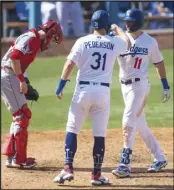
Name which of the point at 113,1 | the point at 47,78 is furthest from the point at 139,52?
the point at 113,1

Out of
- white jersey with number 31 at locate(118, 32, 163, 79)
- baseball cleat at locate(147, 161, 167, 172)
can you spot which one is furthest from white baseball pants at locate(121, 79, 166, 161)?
baseball cleat at locate(147, 161, 167, 172)

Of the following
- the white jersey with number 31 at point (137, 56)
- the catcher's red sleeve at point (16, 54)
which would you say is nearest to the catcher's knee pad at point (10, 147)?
the catcher's red sleeve at point (16, 54)

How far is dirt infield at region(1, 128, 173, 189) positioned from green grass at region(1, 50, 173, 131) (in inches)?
27.0

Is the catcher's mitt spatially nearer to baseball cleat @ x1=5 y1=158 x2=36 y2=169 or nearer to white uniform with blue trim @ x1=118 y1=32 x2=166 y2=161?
baseball cleat @ x1=5 y1=158 x2=36 y2=169

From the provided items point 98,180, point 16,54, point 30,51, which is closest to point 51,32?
point 30,51

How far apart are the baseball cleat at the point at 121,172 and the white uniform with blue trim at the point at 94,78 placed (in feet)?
2.35

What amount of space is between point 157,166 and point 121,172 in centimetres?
67

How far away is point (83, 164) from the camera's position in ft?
28.8

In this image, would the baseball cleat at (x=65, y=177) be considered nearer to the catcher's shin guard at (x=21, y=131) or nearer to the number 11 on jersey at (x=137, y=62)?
the catcher's shin guard at (x=21, y=131)

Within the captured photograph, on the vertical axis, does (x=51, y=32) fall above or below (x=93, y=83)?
above

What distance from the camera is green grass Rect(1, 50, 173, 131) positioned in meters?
11.9

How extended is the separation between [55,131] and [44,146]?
129cm

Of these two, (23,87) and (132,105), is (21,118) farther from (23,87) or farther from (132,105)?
(132,105)

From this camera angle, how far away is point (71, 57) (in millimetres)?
7453
